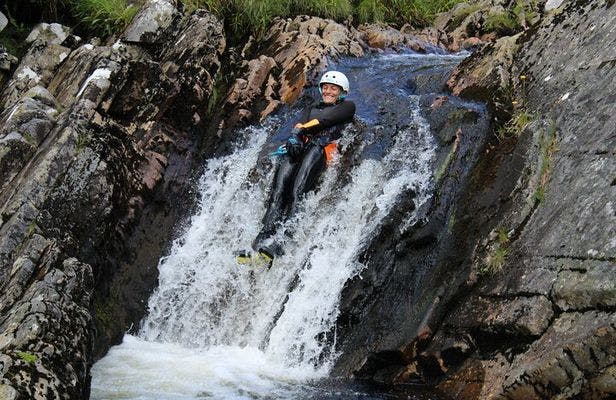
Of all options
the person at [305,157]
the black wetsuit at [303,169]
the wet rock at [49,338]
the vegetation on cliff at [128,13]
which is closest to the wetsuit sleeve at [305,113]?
the person at [305,157]

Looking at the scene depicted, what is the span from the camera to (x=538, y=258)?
546 cm

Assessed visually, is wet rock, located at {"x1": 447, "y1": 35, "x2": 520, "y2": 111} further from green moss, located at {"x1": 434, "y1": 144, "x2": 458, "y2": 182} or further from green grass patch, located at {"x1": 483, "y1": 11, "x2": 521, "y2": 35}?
green grass patch, located at {"x1": 483, "y1": 11, "x2": 521, "y2": 35}

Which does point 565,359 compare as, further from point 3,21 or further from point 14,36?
point 14,36

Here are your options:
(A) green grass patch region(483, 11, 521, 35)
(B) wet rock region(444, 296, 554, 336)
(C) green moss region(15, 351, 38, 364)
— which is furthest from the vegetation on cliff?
(B) wet rock region(444, 296, 554, 336)

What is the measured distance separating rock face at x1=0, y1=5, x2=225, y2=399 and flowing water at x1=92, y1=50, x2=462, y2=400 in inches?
17.7

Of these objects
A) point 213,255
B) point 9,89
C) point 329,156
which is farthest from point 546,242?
point 9,89

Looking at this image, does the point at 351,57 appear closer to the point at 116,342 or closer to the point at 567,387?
the point at 116,342

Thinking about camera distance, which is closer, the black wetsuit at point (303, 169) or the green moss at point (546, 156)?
the green moss at point (546, 156)

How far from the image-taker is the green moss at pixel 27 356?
4648mm

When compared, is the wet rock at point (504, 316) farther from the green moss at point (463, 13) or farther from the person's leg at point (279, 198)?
the green moss at point (463, 13)

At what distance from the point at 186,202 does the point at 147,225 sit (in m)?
0.78

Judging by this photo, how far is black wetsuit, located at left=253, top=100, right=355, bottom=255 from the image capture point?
312 inches

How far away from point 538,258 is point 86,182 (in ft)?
18.1

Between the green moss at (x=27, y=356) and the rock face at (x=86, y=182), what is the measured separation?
0.01 m
